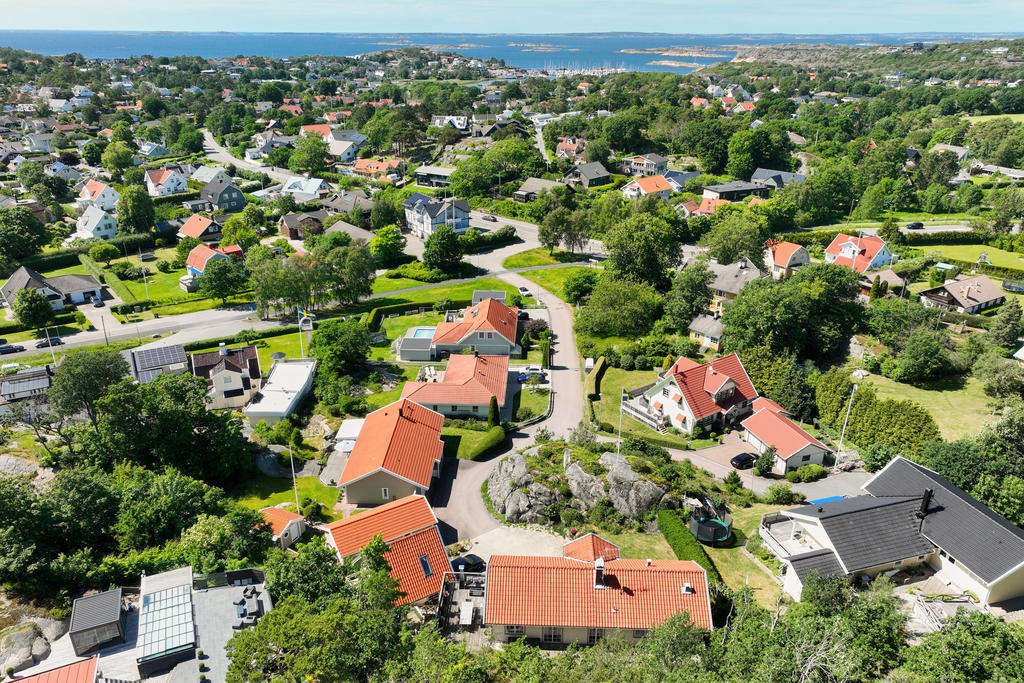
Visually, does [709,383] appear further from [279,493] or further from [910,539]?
[279,493]

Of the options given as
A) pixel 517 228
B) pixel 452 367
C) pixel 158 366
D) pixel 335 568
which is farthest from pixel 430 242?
pixel 335 568

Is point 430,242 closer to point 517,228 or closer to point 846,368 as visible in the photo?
point 517,228

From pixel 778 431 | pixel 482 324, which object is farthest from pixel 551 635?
pixel 482 324

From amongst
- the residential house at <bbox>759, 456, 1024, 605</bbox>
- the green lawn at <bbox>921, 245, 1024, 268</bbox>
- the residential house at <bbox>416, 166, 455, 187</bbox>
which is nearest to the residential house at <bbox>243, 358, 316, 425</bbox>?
the residential house at <bbox>759, 456, 1024, 605</bbox>

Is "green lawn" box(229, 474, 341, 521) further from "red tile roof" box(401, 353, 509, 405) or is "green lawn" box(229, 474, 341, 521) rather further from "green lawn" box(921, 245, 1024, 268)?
"green lawn" box(921, 245, 1024, 268)

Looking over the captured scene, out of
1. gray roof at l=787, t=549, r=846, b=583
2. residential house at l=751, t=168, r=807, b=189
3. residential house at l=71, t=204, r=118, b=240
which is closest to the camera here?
gray roof at l=787, t=549, r=846, b=583

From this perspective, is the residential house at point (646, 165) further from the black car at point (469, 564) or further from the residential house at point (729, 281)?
the black car at point (469, 564)

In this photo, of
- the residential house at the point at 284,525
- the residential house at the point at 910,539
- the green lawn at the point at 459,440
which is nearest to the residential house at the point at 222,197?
the green lawn at the point at 459,440
